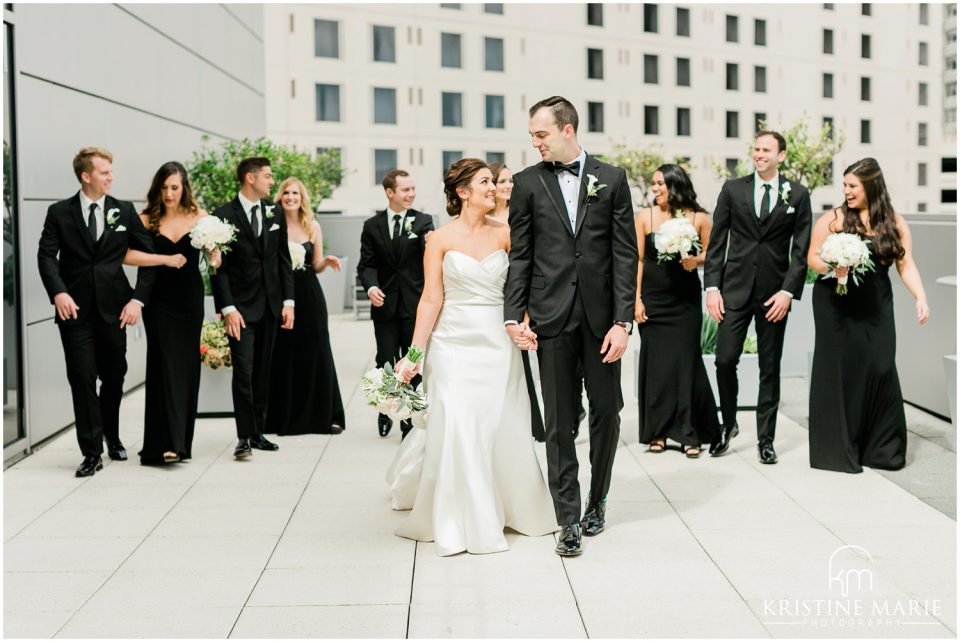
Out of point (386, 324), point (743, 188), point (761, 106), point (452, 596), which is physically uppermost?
point (761, 106)

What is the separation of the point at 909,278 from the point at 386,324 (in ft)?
11.7

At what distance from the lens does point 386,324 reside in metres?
8.56

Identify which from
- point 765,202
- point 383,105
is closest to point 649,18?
point 383,105

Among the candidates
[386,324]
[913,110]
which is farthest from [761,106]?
[386,324]

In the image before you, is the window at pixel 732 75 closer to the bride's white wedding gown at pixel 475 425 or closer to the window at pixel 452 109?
the window at pixel 452 109

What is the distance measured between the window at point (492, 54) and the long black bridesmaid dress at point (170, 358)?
4752 centimetres

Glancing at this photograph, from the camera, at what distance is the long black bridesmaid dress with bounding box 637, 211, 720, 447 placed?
8.12 metres

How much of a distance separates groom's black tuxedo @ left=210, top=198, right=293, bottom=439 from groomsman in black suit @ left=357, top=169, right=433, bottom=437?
0.65 meters

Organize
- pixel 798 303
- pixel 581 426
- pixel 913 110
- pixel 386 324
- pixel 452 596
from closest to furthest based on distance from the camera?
pixel 452 596 < pixel 386 324 < pixel 581 426 < pixel 798 303 < pixel 913 110

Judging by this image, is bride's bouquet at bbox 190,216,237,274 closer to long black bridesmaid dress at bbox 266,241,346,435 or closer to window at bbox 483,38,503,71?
long black bridesmaid dress at bbox 266,241,346,435

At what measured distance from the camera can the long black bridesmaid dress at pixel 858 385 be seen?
24.6ft

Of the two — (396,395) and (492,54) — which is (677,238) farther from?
(492,54)

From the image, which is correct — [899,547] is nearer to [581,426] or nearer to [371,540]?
[371,540]

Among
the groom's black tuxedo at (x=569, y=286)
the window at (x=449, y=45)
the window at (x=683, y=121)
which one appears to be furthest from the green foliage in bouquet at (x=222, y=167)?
the window at (x=683, y=121)
